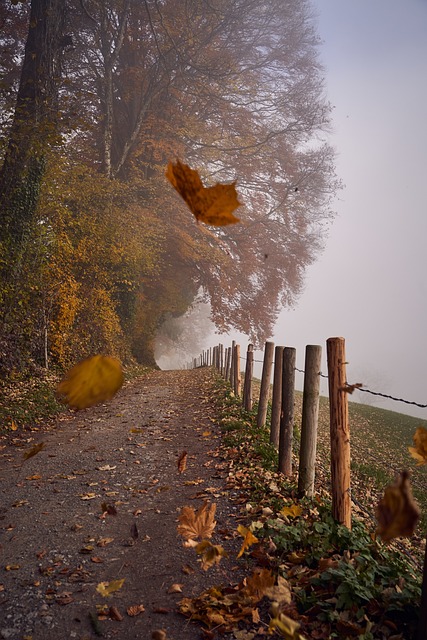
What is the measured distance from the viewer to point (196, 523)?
14.0ft

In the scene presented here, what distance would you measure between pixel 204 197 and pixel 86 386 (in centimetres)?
928

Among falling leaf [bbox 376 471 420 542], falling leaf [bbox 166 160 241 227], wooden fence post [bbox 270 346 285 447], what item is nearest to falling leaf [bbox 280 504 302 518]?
falling leaf [bbox 376 471 420 542]

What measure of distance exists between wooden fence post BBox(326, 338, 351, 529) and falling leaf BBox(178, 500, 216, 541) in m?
1.19

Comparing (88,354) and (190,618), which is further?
(88,354)

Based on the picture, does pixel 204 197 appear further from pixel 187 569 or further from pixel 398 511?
pixel 187 569

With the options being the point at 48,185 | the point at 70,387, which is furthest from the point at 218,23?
the point at 70,387

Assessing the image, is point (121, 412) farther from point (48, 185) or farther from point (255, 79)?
point (255, 79)

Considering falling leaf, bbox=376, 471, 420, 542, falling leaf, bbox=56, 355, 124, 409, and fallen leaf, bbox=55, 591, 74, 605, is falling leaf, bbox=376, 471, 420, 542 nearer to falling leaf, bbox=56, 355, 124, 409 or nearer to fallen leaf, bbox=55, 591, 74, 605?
fallen leaf, bbox=55, 591, 74, 605

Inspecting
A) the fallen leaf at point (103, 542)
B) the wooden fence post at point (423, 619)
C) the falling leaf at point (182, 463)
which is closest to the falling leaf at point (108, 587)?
the fallen leaf at point (103, 542)

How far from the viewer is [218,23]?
18.2m

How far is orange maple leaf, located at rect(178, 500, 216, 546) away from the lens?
4.16 meters

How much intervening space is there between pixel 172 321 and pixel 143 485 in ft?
87.8

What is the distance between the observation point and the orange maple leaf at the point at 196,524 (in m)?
4.16

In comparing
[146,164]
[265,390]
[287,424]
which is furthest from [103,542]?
[146,164]
